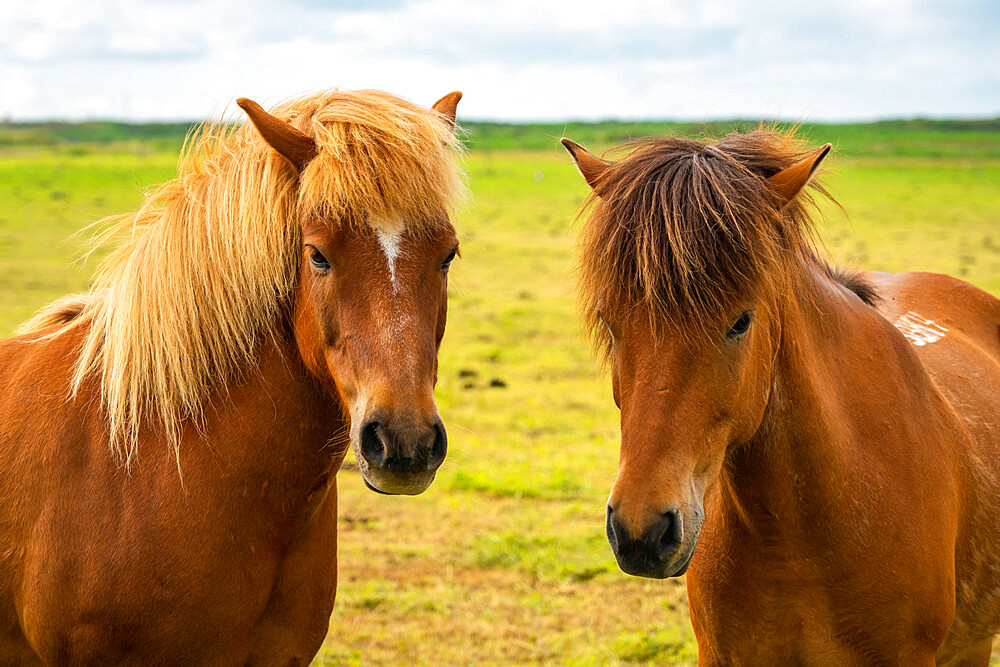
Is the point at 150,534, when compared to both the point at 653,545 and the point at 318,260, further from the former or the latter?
the point at 653,545

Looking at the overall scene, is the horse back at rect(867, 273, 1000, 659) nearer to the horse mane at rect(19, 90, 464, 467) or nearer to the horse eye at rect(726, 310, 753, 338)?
the horse eye at rect(726, 310, 753, 338)

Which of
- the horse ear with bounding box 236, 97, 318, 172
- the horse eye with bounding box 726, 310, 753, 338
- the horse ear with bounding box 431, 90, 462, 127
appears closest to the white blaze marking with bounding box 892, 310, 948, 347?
the horse eye with bounding box 726, 310, 753, 338

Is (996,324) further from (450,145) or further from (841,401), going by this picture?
(450,145)

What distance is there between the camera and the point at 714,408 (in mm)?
2324

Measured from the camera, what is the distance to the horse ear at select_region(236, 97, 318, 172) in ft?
8.39

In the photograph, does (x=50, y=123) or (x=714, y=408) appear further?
(x=50, y=123)

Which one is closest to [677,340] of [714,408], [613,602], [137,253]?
[714,408]

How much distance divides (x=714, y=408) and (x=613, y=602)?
350 centimetres

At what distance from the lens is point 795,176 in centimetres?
248

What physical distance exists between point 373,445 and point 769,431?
1.19 m

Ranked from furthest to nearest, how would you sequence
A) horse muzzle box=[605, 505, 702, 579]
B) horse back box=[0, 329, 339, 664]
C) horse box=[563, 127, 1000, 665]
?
1. horse back box=[0, 329, 339, 664]
2. horse box=[563, 127, 1000, 665]
3. horse muzzle box=[605, 505, 702, 579]

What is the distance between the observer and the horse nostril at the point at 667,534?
7.11 ft

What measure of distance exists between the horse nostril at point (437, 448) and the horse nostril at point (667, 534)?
64 centimetres

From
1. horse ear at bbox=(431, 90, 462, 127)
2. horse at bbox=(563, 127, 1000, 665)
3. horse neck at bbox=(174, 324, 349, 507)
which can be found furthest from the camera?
horse ear at bbox=(431, 90, 462, 127)
